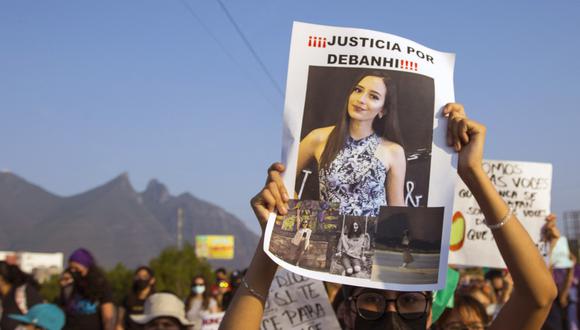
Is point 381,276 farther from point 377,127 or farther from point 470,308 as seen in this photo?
point 470,308

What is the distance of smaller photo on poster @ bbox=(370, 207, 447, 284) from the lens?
236cm

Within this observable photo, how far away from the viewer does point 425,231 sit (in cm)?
238

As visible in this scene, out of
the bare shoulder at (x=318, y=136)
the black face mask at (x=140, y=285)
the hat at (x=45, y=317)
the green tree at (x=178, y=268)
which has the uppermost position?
the bare shoulder at (x=318, y=136)

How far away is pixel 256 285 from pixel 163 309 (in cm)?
310

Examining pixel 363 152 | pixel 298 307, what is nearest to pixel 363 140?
pixel 363 152

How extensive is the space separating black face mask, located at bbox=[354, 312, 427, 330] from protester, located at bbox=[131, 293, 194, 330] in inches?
112

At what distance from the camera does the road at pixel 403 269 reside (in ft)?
7.69

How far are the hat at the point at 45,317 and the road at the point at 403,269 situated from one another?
4979 mm

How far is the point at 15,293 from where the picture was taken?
8.36 m

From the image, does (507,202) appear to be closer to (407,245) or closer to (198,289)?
(407,245)

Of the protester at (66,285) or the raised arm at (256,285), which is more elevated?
the raised arm at (256,285)

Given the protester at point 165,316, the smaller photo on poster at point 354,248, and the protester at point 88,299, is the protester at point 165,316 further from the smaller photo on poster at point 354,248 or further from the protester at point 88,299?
the smaller photo on poster at point 354,248

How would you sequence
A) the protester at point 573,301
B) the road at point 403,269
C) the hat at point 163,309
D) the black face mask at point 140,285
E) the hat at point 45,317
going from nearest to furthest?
the road at point 403,269 → the hat at point 163,309 → the hat at point 45,317 → the protester at point 573,301 → the black face mask at point 140,285

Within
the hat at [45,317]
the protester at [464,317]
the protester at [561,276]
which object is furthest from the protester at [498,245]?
the protester at [561,276]
